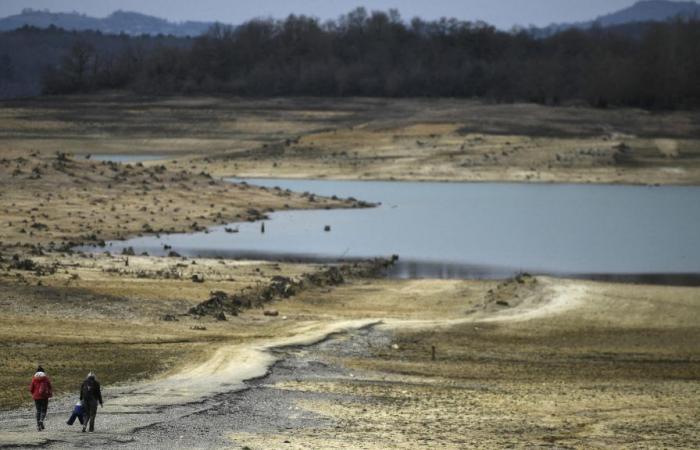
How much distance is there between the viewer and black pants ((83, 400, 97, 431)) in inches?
725

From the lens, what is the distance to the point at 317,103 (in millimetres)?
104688

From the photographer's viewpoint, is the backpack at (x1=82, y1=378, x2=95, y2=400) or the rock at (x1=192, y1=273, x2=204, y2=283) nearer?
the backpack at (x1=82, y1=378, x2=95, y2=400)

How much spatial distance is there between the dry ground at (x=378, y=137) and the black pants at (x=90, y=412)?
46.6 meters

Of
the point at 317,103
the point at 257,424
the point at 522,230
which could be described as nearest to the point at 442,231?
the point at 522,230

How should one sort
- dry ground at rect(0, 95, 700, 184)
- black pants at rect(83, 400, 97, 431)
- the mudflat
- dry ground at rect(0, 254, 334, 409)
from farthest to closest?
dry ground at rect(0, 95, 700, 184) → dry ground at rect(0, 254, 334, 409) → the mudflat → black pants at rect(83, 400, 97, 431)

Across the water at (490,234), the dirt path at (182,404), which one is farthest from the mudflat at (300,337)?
the water at (490,234)

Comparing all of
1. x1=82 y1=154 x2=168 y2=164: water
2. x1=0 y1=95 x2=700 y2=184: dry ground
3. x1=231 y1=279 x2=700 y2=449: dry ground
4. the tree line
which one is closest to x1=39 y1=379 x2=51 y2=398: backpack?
x1=231 y1=279 x2=700 y2=449: dry ground

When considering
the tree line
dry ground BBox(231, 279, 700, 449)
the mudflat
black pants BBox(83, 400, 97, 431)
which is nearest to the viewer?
black pants BBox(83, 400, 97, 431)

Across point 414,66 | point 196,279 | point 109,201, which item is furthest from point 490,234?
point 414,66

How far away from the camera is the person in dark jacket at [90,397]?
18.3 m

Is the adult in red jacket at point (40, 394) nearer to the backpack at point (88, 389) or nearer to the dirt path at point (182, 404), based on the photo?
the dirt path at point (182, 404)

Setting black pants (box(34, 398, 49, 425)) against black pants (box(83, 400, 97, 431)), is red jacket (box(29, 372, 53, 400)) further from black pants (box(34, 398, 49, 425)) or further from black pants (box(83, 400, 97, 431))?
black pants (box(83, 400, 97, 431))

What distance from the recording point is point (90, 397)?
60.3ft

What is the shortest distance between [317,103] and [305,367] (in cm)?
8047
